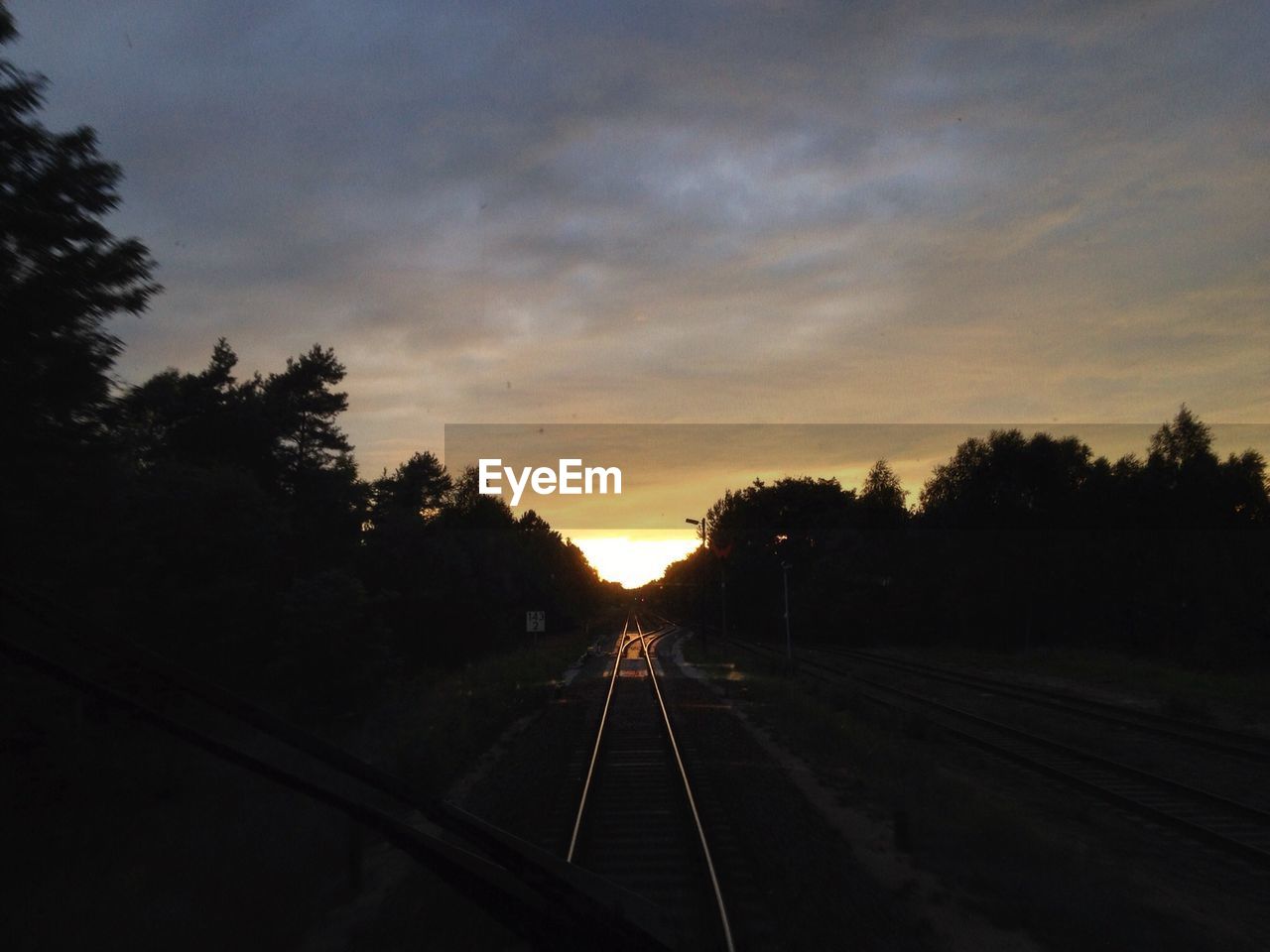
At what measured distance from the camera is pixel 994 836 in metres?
11.3

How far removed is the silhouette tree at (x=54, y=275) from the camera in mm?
10828

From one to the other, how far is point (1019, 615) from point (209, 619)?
5139 centimetres

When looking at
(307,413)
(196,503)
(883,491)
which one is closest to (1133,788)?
(196,503)

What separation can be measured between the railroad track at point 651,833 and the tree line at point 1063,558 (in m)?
28.0

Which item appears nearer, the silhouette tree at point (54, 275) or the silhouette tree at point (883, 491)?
the silhouette tree at point (54, 275)

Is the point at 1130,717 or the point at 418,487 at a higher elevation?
the point at 418,487

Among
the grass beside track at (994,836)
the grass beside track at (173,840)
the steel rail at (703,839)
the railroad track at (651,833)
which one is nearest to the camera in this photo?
the steel rail at (703,839)

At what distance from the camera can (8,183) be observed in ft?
35.8

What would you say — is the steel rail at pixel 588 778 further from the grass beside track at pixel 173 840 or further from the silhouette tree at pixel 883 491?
the silhouette tree at pixel 883 491

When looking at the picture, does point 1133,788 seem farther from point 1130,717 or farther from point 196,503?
point 196,503

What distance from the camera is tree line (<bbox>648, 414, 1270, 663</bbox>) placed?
51094mm

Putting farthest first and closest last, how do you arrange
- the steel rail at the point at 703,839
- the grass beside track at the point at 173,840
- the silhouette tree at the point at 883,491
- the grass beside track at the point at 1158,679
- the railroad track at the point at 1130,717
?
the silhouette tree at the point at 883,491 < the grass beside track at the point at 1158,679 < the railroad track at the point at 1130,717 < the grass beside track at the point at 173,840 < the steel rail at the point at 703,839

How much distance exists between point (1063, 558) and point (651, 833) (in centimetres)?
5449

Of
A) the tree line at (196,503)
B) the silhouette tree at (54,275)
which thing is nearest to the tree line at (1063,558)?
the tree line at (196,503)
